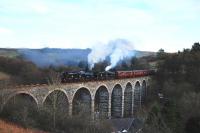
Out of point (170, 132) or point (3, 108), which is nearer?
point (3, 108)

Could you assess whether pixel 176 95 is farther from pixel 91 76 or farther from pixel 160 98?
pixel 91 76

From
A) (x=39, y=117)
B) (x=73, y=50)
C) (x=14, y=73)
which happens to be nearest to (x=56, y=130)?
(x=39, y=117)

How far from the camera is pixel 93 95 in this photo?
43.8 metres

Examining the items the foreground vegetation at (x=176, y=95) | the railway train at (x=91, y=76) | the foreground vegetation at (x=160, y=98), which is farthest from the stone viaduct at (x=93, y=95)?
the foreground vegetation at (x=176, y=95)

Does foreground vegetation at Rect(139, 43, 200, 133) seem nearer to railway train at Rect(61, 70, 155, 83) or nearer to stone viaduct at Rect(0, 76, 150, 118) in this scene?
stone viaduct at Rect(0, 76, 150, 118)

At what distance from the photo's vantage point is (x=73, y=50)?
117812 millimetres

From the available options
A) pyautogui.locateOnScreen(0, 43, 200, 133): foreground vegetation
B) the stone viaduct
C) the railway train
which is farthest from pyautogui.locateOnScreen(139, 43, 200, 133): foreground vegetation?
the railway train

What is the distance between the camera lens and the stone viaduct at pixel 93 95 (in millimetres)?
32875

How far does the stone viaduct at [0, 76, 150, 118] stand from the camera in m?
32.9

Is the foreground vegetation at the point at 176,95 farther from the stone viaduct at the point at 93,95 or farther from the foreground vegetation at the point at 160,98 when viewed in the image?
the stone viaduct at the point at 93,95

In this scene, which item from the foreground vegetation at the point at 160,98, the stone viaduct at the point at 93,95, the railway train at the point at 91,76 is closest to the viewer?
the foreground vegetation at the point at 160,98

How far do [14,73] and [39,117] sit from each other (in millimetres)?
35557

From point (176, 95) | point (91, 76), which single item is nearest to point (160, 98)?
point (176, 95)

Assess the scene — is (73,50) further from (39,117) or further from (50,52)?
(39,117)
